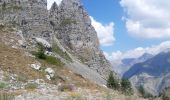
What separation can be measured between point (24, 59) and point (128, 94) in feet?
210

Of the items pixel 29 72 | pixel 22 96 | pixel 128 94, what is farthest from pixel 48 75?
pixel 128 94

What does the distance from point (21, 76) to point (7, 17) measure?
399 ft

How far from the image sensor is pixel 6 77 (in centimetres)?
6116

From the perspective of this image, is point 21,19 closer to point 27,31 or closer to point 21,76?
point 27,31

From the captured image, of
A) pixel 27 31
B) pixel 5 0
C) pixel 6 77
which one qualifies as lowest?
pixel 6 77

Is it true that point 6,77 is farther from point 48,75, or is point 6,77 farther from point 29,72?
point 48,75

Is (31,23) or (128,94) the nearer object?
(128,94)

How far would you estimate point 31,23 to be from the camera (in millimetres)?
190125

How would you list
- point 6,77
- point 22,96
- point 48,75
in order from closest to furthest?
point 22,96, point 6,77, point 48,75

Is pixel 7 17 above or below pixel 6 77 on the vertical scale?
above

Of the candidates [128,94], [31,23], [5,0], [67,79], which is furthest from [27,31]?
[128,94]

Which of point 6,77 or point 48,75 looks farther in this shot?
point 48,75

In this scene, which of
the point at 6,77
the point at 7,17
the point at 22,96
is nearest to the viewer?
the point at 22,96

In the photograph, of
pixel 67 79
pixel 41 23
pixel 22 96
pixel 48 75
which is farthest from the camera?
pixel 41 23
